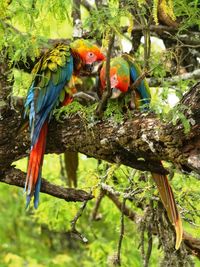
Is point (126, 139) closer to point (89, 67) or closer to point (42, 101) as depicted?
point (42, 101)

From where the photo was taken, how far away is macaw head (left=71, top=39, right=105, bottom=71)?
3359 mm

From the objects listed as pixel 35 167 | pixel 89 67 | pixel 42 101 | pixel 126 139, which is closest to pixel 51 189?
pixel 35 167

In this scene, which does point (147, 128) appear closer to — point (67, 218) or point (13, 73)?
point (13, 73)

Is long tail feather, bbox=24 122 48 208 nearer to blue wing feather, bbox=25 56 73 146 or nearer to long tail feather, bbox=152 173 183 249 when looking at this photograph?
blue wing feather, bbox=25 56 73 146

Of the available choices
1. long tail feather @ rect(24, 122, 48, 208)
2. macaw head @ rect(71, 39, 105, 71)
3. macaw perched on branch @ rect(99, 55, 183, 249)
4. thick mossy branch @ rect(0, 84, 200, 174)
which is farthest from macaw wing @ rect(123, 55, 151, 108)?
long tail feather @ rect(24, 122, 48, 208)

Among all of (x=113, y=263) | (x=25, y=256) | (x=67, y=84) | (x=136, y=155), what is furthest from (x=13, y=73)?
(x=25, y=256)

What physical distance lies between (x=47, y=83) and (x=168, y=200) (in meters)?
0.85

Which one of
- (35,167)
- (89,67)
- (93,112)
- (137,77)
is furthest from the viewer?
(89,67)

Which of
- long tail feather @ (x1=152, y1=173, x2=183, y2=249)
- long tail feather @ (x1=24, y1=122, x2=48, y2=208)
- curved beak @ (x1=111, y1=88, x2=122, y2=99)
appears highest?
curved beak @ (x1=111, y1=88, x2=122, y2=99)

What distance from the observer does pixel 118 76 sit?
121 inches

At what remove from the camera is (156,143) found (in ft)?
8.74

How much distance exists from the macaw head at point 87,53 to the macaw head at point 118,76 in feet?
0.63

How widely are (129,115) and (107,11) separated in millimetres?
503

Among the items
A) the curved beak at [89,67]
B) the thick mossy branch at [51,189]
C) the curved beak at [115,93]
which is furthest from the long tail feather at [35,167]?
the curved beak at [89,67]
